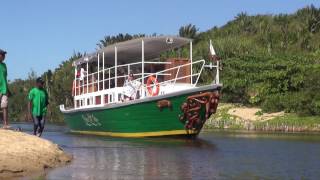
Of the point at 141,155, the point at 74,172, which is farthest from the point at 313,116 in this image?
the point at 74,172

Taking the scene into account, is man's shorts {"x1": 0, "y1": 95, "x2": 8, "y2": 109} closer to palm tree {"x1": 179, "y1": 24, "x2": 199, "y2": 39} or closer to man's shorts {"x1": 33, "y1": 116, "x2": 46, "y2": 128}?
man's shorts {"x1": 33, "y1": 116, "x2": 46, "y2": 128}

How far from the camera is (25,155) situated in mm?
11031

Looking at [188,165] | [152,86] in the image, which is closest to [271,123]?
[152,86]

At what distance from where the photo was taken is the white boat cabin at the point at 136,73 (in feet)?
78.4

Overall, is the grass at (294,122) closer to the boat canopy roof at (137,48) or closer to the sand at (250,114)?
the sand at (250,114)

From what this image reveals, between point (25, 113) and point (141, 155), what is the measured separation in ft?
205

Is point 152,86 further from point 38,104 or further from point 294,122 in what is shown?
point 294,122

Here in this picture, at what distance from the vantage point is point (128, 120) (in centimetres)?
2328

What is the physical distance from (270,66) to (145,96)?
82.7 feet

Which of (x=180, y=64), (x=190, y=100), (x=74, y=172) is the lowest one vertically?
(x=74, y=172)

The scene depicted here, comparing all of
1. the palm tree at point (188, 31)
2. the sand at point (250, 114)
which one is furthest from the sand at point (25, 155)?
the palm tree at point (188, 31)

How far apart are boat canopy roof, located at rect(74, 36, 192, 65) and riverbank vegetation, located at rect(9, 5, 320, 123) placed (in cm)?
1594

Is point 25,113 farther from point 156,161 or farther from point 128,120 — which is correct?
point 156,161

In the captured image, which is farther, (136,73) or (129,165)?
(136,73)
